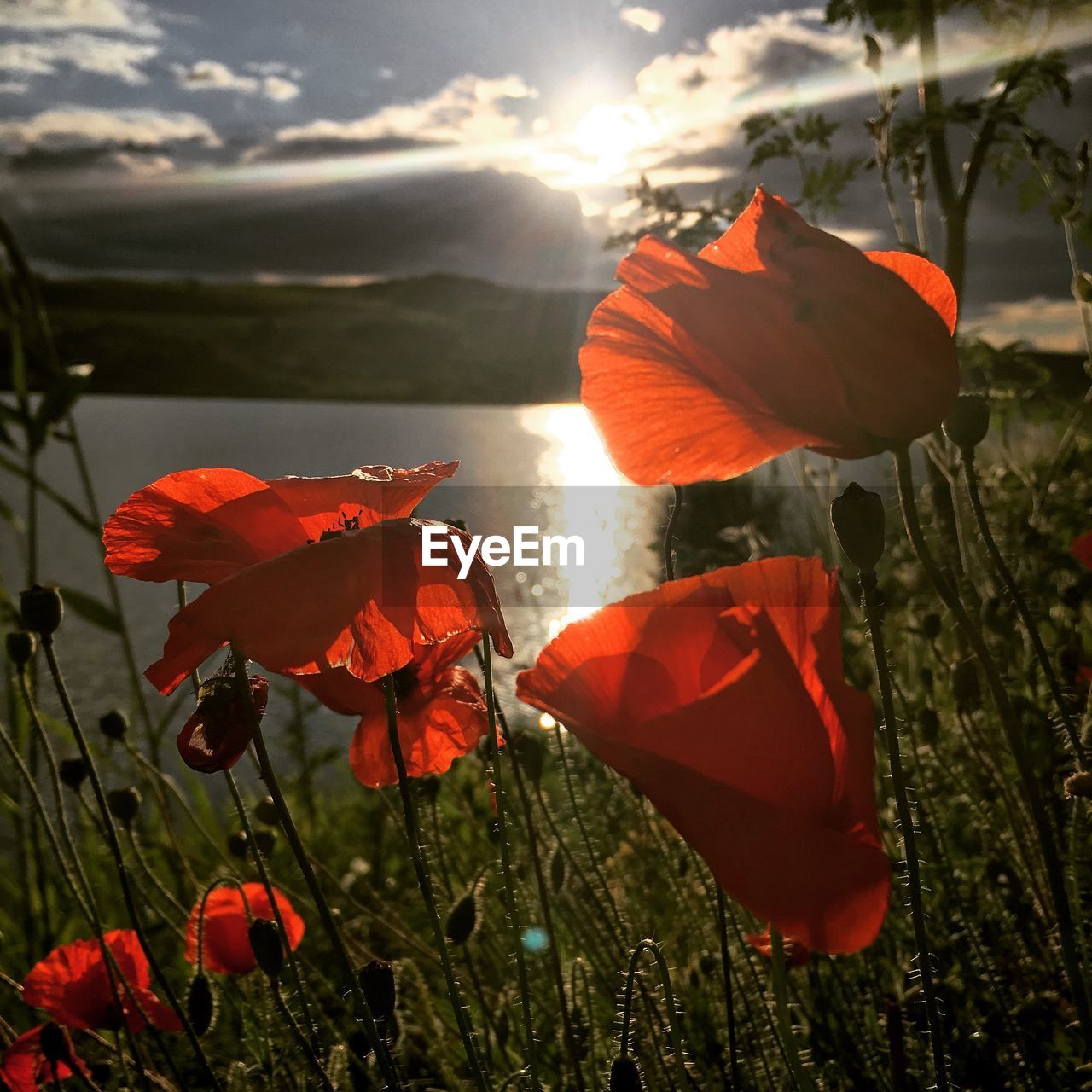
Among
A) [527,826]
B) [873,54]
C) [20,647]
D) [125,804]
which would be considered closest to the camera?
[527,826]

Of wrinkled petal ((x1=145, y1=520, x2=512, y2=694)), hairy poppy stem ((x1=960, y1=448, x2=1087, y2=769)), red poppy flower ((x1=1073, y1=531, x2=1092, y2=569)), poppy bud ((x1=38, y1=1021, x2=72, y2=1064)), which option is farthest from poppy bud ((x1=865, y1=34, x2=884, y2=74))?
poppy bud ((x1=38, y1=1021, x2=72, y2=1064))

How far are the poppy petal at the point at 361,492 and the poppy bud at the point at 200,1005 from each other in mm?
376

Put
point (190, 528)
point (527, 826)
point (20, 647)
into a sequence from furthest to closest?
1. point (20, 647)
2. point (527, 826)
3. point (190, 528)

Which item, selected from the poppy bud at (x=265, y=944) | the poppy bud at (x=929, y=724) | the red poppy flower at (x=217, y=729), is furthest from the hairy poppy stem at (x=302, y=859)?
the poppy bud at (x=929, y=724)

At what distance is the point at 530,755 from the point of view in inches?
26.5

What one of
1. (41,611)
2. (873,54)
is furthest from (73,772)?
(873,54)

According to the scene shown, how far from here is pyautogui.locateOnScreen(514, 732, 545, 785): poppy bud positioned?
2.17 ft

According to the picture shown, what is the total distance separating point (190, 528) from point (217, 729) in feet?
0.28

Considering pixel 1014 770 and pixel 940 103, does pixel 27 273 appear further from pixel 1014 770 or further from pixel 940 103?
pixel 940 103

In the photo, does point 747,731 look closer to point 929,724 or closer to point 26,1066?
point 929,724

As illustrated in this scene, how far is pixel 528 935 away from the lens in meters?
0.92

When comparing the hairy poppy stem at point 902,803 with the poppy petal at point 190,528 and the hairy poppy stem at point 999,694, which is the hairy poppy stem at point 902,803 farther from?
the poppy petal at point 190,528

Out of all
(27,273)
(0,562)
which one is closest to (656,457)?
(27,273)

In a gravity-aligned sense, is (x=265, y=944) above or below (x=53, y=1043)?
above
